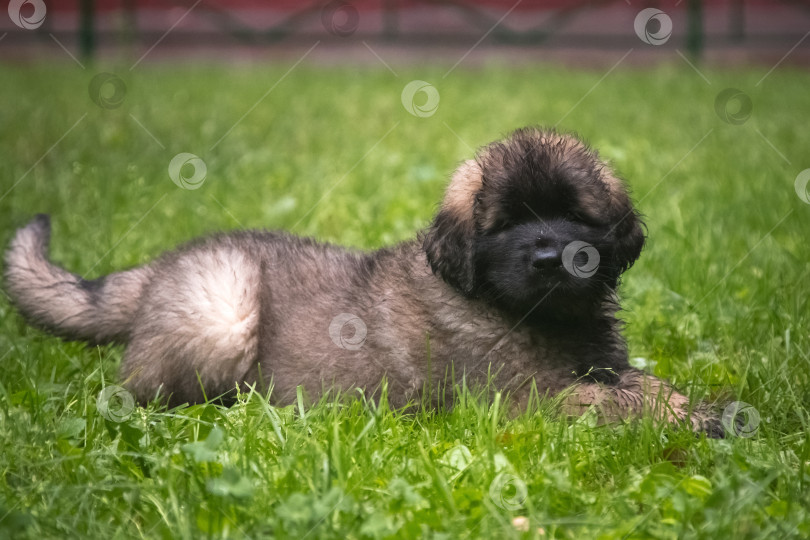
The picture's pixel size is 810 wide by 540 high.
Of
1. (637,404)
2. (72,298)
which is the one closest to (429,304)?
(637,404)

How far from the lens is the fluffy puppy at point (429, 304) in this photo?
9.51 ft

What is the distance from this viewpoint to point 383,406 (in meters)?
2.82

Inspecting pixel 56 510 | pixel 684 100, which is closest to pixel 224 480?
pixel 56 510

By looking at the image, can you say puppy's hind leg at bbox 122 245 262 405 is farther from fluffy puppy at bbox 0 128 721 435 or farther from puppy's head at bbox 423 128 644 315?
puppy's head at bbox 423 128 644 315

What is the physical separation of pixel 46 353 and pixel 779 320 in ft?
9.07

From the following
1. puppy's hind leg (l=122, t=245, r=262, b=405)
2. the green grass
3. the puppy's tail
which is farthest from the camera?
the puppy's tail

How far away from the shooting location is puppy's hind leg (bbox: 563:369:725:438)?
2.84 m

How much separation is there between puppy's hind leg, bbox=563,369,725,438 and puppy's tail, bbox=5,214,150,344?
162 centimetres

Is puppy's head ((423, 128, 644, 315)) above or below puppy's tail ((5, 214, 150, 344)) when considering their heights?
above

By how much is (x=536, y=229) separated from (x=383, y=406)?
70 centimetres

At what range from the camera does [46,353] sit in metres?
3.53

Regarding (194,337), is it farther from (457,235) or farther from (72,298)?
(457,235)

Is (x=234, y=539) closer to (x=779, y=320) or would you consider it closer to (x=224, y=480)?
(x=224, y=480)

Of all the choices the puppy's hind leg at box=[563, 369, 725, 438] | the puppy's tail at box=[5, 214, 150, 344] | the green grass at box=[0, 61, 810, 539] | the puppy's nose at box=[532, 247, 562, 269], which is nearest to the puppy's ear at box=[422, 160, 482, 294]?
the puppy's nose at box=[532, 247, 562, 269]
